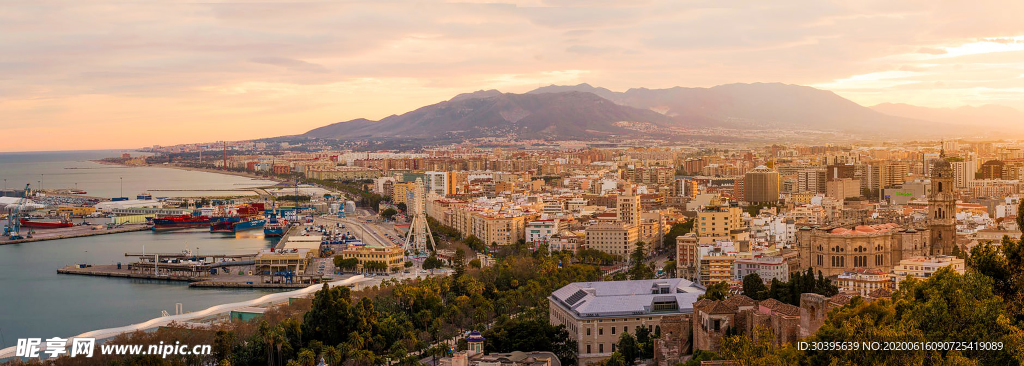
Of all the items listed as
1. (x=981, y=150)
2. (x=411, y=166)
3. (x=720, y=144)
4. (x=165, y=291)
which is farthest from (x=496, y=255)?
(x=720, y=144)

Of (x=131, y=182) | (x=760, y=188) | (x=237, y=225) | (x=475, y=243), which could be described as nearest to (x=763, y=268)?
(x=475, y=243)

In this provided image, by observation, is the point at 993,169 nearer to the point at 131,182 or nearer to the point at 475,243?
the point at 475,243

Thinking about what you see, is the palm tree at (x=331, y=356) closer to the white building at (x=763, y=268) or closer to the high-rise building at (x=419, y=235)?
the white building at (x=763, y=268)

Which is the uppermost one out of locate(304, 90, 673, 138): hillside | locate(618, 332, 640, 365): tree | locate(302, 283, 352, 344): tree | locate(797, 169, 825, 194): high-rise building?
locate(304, 90, 673, 138): hillside

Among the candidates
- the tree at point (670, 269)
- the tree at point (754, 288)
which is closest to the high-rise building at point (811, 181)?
the tree at point (670, 269)

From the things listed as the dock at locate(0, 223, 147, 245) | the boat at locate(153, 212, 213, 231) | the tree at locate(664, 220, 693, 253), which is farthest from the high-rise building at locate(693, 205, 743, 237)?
the dock at locate(0, 223, 147, 245)

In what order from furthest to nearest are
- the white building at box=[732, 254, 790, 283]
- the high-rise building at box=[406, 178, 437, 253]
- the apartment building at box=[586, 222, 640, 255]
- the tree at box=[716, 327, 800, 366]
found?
the high-rise building at box=[406, 178, 437, 253]
the apartment building at box=[586, 222, 640, 255]
the white building at box=[732, 254, 790, 283]
the tree at box=[716, 327, 800, 366]

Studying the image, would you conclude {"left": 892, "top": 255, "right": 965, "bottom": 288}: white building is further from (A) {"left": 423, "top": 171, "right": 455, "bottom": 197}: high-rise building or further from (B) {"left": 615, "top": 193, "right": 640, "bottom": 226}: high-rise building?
(A) {"left": 423, "top": 171, "right": 455, "bottom": 197}: high-rise building
